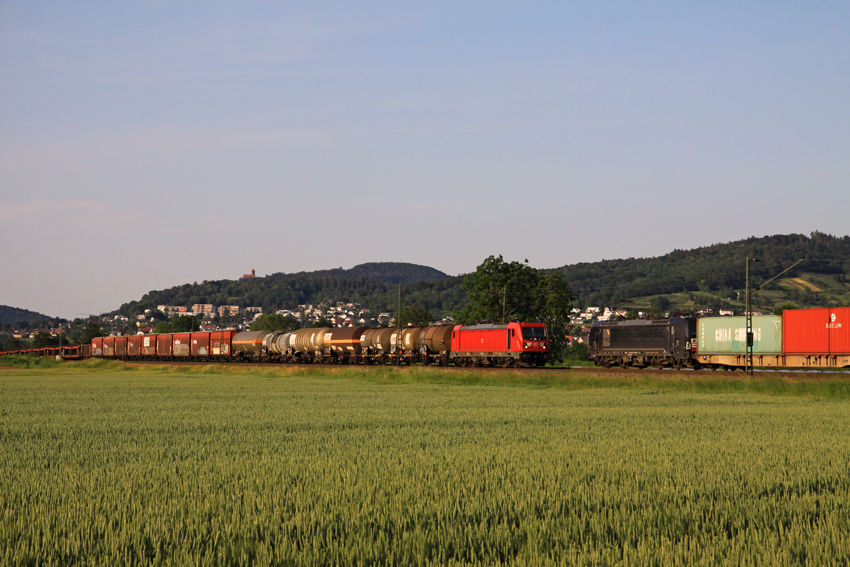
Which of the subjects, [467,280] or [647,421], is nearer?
[647,421]

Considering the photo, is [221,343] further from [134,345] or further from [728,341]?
[728,341]

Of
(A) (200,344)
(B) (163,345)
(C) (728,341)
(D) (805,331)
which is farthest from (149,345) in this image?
(D) (805,331)

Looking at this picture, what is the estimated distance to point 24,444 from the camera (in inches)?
619

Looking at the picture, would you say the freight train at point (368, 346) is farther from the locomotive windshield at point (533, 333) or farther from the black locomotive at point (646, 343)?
the black locomotive at point (646, 343)

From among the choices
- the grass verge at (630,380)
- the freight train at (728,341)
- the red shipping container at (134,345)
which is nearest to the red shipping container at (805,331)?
the freight train at (728,341)

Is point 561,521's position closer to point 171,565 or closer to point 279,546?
point 279,546

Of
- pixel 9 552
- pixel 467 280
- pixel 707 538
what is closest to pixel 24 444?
pixel 9 552

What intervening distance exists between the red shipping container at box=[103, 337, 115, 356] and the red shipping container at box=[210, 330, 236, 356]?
1206 inches

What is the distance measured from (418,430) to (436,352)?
51854 mm

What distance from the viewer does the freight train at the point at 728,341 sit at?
49.5 metres

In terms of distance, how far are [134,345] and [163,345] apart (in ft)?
36.0

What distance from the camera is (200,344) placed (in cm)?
10188

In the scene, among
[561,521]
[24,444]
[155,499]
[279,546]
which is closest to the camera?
[279,546]

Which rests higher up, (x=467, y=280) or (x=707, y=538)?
(x=467, y=280)
